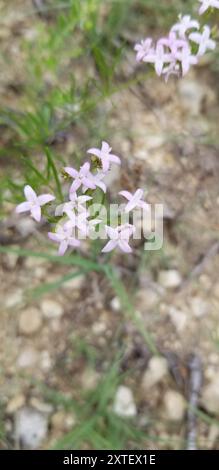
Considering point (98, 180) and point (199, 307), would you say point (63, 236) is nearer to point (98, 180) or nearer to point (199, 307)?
point (98, 180)

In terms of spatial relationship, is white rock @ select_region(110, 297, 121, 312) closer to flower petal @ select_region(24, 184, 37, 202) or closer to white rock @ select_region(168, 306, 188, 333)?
white rock @ select_region(168, 306, 188, 333)

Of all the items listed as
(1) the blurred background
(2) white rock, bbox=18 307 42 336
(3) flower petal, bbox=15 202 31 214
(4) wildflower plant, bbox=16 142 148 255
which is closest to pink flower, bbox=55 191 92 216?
(4) wildflower plant, bbox=16 142 148 255

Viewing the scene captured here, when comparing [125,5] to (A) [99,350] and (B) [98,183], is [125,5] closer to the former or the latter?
(B) [98,183]

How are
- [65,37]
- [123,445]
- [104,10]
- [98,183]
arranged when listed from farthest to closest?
1. [104,10]
2. [65,37]
3. [123,445]
4. [98,183]

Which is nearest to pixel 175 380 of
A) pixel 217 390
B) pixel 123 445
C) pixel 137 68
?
pixel 217 390

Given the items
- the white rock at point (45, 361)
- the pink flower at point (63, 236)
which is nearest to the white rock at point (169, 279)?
the white rock at point (45, 361)

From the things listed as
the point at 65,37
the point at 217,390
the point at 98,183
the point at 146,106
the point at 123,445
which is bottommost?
the point at 123,445

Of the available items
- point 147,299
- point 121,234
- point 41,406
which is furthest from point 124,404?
point 121,234
